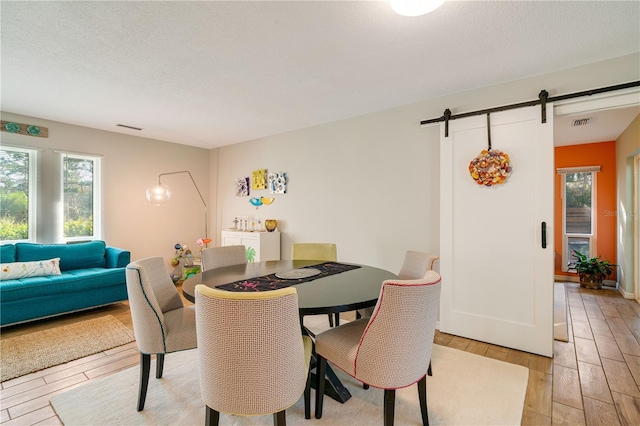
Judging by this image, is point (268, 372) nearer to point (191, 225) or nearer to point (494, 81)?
point (494, 81)

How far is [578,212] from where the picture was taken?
535cm

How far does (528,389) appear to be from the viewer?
2.06 metres

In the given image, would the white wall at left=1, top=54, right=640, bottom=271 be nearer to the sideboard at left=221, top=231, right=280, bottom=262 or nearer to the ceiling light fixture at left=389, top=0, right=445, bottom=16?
the sideboard at left=221, top=231, right=280, bottom=262

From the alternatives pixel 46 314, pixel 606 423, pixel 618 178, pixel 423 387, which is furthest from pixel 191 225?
pixel 618 178

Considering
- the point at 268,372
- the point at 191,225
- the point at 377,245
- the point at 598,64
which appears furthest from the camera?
the point at 191,225

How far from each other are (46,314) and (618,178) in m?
7.65

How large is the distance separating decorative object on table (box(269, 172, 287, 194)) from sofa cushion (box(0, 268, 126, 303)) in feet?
7.24

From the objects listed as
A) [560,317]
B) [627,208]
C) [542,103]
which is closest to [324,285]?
[542,103]

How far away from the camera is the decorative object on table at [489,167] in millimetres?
2695

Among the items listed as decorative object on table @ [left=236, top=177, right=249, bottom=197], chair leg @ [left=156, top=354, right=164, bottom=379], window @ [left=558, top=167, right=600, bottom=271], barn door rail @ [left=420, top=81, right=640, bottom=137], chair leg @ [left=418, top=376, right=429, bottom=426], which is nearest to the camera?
chair leg @ [left=418, top=376, right=429, bottom=426]

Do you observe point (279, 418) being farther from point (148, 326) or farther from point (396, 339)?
point (148, 326)

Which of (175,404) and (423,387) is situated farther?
(175,404)

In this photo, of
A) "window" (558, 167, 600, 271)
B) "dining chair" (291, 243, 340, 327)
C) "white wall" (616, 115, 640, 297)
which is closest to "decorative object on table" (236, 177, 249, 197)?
"dining chair" (291, 243, 340, 327)

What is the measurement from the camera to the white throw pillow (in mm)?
3236
